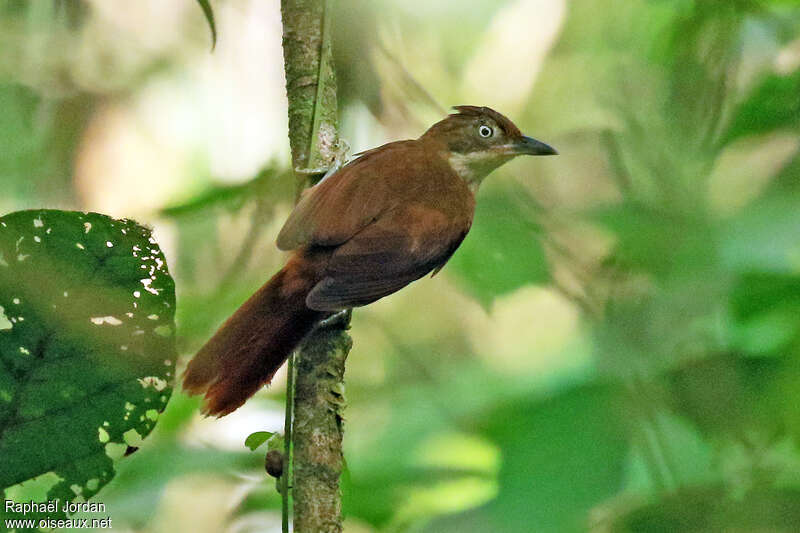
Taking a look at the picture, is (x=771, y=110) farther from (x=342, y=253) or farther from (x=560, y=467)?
(x=342, y=253)

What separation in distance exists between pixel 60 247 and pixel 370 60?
1.56m

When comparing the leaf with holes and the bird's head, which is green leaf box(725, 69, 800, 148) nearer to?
the leaf with holes

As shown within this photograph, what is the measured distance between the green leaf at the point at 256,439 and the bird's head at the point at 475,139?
2018 mm

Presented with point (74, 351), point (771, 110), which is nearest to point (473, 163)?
point (771, 110)

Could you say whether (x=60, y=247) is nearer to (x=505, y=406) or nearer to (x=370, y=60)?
(x=505, y=406)

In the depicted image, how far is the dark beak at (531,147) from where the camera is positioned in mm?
3451

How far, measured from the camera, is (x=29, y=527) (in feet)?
3.28

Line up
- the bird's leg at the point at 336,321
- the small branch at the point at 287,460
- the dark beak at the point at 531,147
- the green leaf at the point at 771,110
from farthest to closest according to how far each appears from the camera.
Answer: the dark beak at the point at 531,147 → the bird's leg at the point at 336,321 → the green leaf at the point at 771,110 → the small branch at the point at 287,460

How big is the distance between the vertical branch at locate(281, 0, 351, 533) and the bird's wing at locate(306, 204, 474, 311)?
13cm

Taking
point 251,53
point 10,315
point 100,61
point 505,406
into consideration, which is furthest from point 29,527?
point 100,61

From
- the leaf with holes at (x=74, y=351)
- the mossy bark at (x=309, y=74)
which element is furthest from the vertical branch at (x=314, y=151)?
the leaf with holes at (x=74, y=351)

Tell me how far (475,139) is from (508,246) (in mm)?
1955

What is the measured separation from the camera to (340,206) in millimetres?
2693

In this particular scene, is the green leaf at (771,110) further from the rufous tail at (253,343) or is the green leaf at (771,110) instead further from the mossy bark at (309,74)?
the rufous tail at (253,343)
